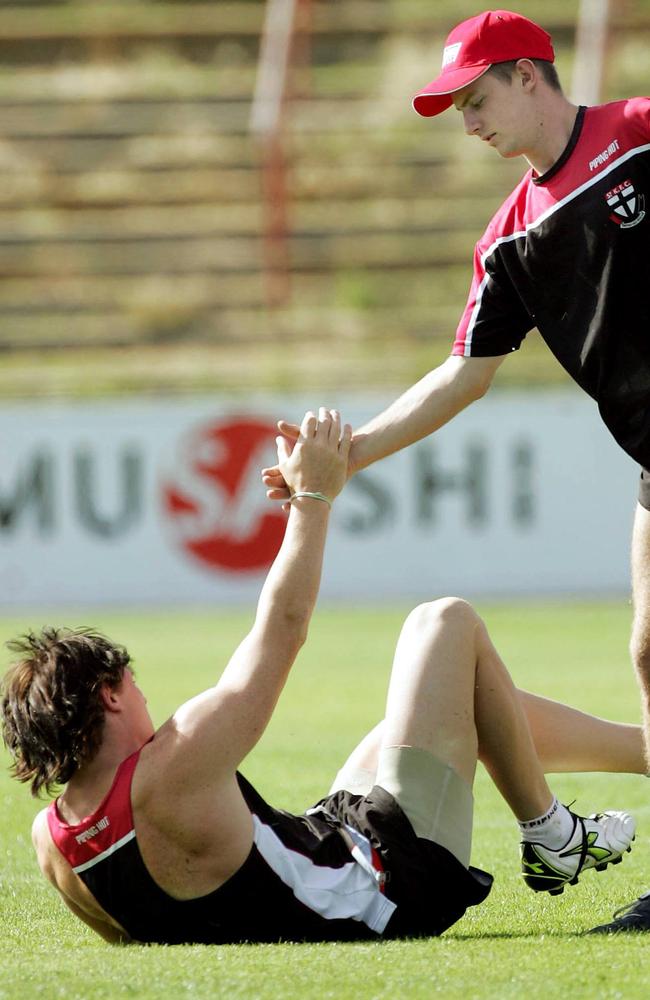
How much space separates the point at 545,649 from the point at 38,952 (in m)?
7.72

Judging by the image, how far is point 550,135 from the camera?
13.9 feet

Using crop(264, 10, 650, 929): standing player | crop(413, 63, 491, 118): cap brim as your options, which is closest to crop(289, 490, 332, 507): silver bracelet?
crop(264, 10, 650, 929): standing player

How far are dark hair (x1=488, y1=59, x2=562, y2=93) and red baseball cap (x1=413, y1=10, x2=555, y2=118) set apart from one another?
13mm

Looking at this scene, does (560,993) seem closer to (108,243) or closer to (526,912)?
(526,912)

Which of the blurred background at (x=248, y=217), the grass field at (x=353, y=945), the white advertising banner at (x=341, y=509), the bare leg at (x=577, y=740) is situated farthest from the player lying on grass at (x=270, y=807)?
the blurred background at (x=248, y=217)

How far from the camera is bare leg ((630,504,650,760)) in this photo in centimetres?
431

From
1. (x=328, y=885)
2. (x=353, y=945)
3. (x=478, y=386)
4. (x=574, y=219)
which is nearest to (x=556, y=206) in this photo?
(x=574, y=219)

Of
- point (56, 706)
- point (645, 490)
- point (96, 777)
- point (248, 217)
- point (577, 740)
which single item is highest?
point (248, 217)

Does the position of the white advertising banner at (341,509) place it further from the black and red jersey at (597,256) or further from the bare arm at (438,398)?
the black and red jersey at (597,256)

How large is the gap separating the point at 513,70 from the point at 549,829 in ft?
6.40

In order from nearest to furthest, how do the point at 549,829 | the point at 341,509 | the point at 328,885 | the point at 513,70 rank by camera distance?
1. the point at 328,885
2. the point at 549,829
3. the point at 513,70
4. the point at 341,509

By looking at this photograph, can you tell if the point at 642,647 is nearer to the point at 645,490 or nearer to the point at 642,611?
the point at 642,611

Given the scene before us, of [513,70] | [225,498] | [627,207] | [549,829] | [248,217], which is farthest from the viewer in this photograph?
[248,217]

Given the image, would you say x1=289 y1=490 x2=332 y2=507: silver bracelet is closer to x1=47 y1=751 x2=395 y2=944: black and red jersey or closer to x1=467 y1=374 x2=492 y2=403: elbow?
x1=47 y1=751 x2=395 y2=944: black and red jersey
